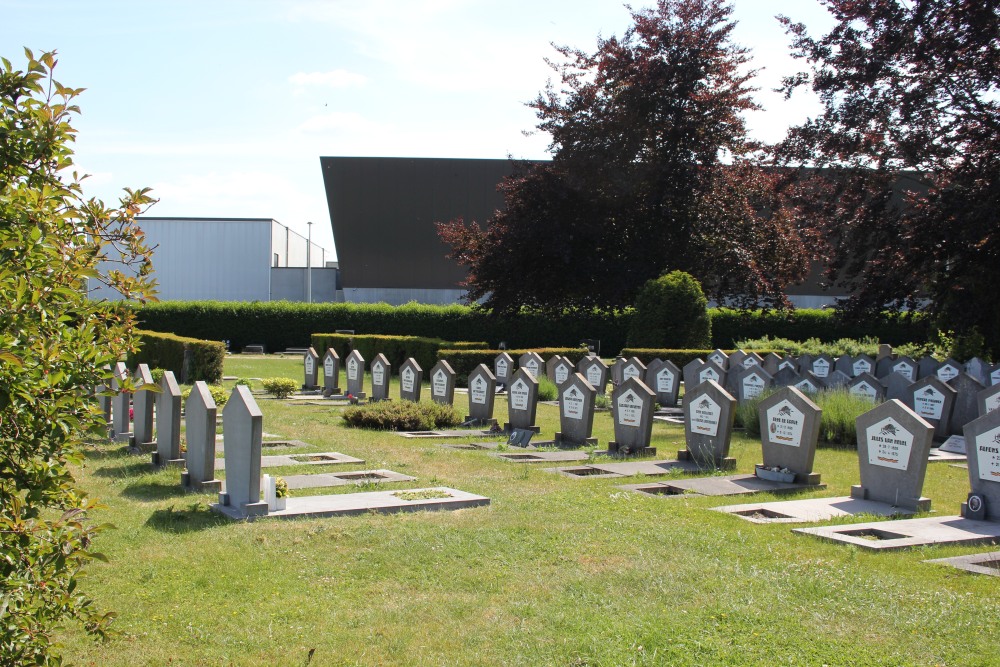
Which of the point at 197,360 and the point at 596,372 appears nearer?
the point at 596,372

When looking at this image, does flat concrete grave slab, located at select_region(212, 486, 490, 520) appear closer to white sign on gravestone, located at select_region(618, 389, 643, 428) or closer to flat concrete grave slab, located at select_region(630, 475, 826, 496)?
flat concrete grave slab, located at select_region(630, 475, 826, 496)

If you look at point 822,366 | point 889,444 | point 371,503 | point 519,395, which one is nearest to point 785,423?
point 889,444

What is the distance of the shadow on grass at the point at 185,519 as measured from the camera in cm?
731

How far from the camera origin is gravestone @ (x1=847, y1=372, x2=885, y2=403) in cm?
1510

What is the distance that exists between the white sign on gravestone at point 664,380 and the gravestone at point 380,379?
6.06 meters

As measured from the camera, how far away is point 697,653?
15.0 feet

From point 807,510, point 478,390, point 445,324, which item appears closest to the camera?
point 807,510

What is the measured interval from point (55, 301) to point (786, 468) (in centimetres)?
844

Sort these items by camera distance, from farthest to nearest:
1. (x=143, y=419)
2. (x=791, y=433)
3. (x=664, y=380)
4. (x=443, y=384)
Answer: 1. (x=664, y=380)
2. (x=443, y=384)
3. (x=143, y=419)
4. (x=791, y=433)

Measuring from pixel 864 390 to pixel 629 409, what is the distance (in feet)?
18.8

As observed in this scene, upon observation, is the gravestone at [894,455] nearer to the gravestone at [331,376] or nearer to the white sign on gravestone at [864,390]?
the white sign on gravestone at [864,390]

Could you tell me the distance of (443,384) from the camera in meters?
17.5

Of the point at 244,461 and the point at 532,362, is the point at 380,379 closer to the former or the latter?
the point at 532,362

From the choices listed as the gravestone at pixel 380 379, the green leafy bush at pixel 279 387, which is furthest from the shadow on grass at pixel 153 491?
the green leafy bush at pixel 279 387
